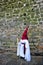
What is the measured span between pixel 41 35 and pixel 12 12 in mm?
1035

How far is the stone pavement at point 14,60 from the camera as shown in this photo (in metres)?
6.72

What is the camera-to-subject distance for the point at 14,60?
22.7ft

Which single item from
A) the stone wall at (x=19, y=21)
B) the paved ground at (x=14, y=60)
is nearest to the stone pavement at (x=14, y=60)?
the paved ground at (x=14, y=60)

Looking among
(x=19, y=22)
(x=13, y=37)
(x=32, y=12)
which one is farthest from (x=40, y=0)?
(x=13, y=37)

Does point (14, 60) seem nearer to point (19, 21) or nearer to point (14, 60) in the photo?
point (14, 60)

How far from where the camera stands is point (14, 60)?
6.91 meters

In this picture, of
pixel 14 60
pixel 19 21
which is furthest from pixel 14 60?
pixel 19 21

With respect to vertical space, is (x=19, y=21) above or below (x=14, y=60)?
above

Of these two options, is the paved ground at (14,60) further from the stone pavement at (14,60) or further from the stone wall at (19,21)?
the stone wall at (19,21)

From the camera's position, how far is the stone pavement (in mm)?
6723

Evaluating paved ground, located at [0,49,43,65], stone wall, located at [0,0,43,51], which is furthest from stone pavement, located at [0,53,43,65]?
stone wall, located at [0,0,43,51]

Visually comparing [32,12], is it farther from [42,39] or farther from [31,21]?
[42,39]

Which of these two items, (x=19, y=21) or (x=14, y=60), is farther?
(x=19, y=21)

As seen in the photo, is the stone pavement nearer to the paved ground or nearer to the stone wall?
the paved ground
